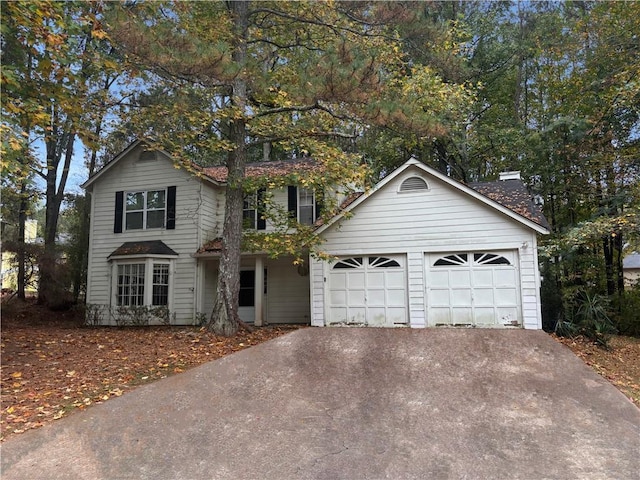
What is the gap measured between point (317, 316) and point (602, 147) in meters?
11.9

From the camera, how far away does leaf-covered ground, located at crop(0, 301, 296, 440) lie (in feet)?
20.7

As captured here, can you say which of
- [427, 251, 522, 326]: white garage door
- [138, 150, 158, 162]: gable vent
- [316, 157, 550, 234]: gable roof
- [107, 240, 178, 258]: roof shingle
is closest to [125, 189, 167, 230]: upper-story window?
[107, 240, 178, 258]: roof shingle

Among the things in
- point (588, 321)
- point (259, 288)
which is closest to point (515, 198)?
point (588, 321)

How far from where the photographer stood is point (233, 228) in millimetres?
11359

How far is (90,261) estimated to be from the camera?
1562 centimetres

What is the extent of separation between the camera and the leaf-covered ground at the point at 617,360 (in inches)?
307

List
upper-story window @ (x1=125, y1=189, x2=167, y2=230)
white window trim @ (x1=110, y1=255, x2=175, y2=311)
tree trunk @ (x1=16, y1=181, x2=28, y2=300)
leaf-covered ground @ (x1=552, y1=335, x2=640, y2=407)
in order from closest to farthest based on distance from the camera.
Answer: leaf-covered ground @ (x1=552, y1=335, x2=640, y2=407), white window trim @ (x1=110, y1=255, x2=175, y2=311), upper-story window @ (x1=125, y1=189, x2=167, y2=230), tree trunk @ (x1=16, y1=181, x2=28, y2=300)

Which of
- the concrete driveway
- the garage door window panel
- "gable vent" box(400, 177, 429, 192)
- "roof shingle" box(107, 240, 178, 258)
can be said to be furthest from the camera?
"roof shingle" box(107, 240, 178, 258)

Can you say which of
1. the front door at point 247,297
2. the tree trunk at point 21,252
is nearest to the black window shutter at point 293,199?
the front door at point 247,297

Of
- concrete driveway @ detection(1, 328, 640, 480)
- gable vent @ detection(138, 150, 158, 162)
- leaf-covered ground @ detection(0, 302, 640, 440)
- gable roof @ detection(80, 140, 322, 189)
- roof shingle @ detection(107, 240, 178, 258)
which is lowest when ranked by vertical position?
concrete driveway @ detection(1, 328, 640, 480)

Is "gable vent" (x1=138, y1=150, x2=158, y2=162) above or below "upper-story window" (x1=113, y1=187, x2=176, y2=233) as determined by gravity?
above

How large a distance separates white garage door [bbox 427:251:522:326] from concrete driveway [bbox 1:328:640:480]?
226cm

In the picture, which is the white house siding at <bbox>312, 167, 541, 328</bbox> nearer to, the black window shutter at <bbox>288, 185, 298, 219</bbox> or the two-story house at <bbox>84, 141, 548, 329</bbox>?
the two-story house at <bbox>84, 141, 548, 329</bbox>

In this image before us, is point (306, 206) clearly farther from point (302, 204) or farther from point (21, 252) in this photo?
point (21, 252)
